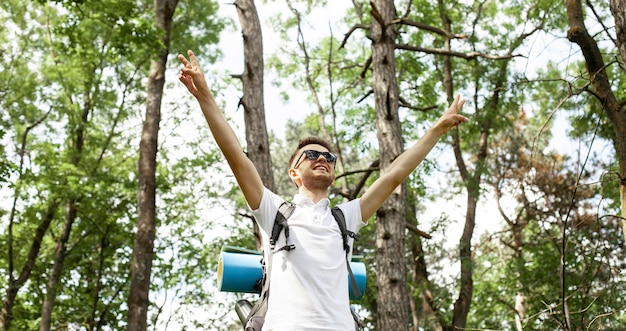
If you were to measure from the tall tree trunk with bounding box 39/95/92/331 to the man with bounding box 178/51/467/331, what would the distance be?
1330 centimetres

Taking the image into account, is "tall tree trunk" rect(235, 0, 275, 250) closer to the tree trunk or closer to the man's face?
the man's face

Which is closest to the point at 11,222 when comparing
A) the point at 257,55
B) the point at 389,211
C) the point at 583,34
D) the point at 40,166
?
the point at 40,166

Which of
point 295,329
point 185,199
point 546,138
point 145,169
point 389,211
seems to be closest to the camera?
point 295,329

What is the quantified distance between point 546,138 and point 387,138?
1687cm

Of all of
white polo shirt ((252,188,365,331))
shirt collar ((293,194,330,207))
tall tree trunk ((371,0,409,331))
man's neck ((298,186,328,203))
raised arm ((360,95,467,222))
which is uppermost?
tall tree trunk ((371,0,409,331))

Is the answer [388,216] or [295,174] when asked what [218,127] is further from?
[388,216]

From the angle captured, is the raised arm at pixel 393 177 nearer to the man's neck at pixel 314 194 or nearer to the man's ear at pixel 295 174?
the man's neck at pixel 314 194

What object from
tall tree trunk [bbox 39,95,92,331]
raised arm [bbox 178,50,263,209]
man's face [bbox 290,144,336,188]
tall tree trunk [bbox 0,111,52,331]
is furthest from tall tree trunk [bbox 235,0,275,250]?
tall tree trunk [bbox 0,111,52,331]

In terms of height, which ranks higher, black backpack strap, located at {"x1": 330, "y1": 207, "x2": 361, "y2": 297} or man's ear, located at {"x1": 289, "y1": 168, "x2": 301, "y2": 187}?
man's ear, located at {"x1": 289, "y1": 168, "x2": 301, "y2": 187}

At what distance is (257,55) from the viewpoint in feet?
29.0

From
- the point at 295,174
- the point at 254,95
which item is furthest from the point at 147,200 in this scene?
the point at 295,174

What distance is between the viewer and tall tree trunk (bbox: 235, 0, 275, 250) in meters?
8.18

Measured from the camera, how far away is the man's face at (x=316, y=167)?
333 centimetres

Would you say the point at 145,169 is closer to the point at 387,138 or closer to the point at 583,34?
the point at 387,138
